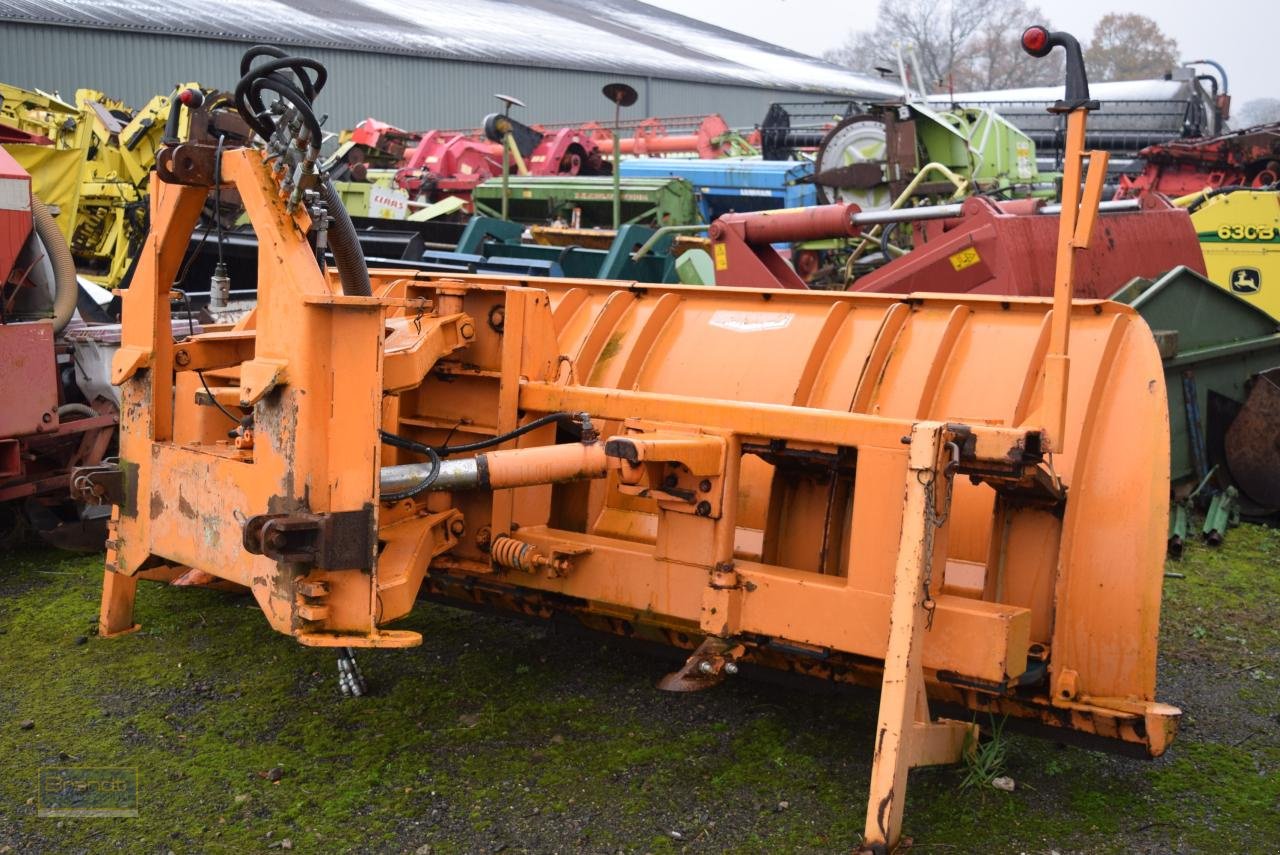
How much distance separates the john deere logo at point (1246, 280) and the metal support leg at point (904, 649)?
6357 millimetres

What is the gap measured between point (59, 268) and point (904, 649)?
4313 millimetres

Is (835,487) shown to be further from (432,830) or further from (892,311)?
(432,830)

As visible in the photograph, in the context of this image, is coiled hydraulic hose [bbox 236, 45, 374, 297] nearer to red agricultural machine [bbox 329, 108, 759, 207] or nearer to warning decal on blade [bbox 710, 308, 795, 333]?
warning decal on blade [bbox 710, 308, 795, 333]

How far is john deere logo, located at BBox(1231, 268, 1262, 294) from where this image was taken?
8.31 metres

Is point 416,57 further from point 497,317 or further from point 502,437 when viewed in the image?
point 502,437

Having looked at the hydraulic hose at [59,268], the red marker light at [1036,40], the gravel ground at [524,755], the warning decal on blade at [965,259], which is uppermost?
the red marker light at [1036,40]

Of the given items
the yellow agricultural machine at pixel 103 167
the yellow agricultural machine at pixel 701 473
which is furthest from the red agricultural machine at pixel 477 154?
the yellow agricultural machine at pixel 701 473

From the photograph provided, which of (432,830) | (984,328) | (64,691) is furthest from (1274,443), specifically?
(64,691)

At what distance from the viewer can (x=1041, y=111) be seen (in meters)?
20.7

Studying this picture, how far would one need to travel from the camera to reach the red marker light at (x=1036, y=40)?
297 cm

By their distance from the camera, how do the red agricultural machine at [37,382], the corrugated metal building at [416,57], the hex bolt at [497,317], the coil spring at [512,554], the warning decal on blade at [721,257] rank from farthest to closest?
the corrugated metal building at [416,57]
the warning decal on blade at [721,257]
the red agricultural machine at [37,382]
the hex bolt at [497,317]
the coil spring at [512,554]

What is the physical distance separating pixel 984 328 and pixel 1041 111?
1839cm

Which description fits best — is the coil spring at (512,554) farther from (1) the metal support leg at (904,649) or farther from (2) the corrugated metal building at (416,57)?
(2) the corrugated metal building at (416,57)
